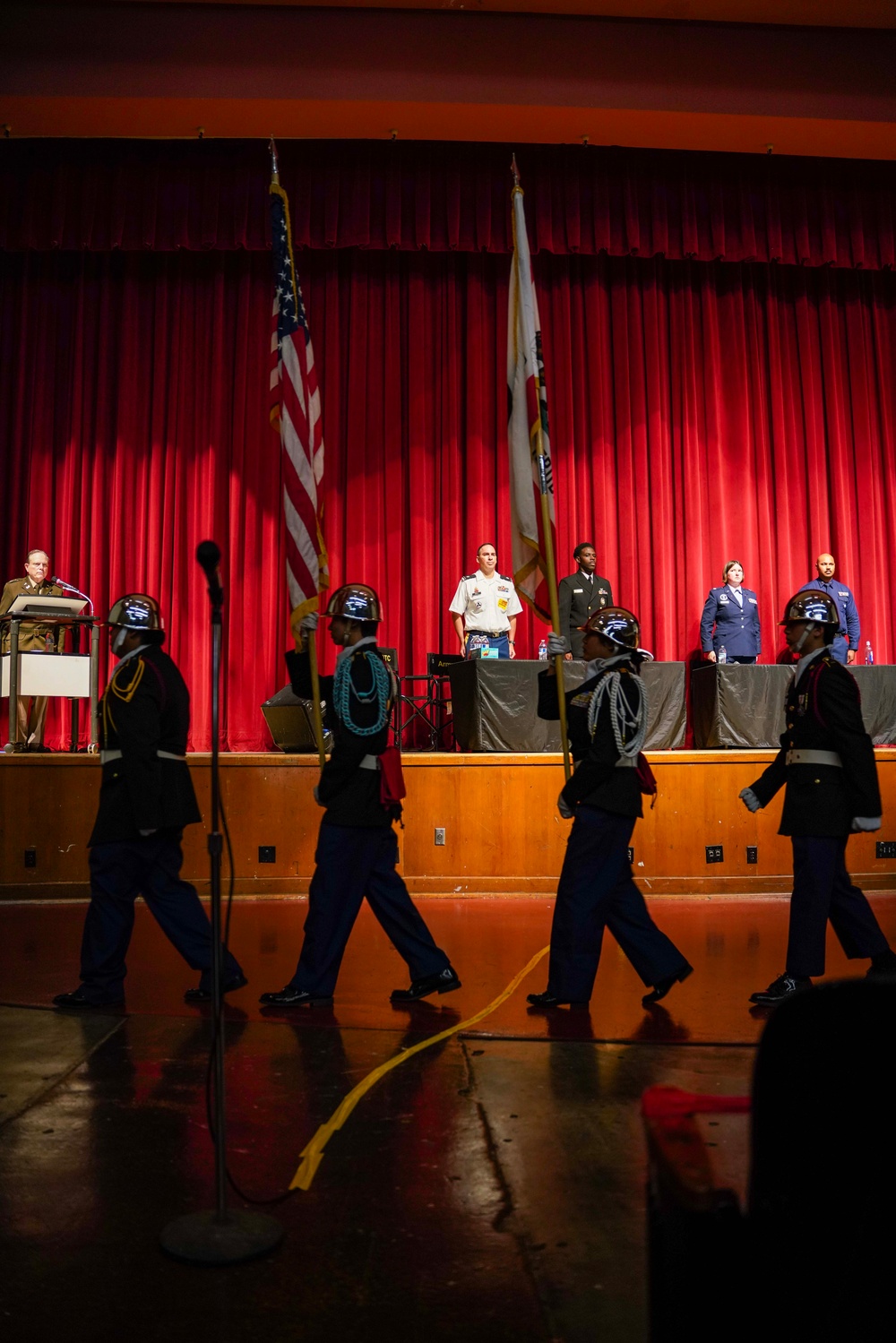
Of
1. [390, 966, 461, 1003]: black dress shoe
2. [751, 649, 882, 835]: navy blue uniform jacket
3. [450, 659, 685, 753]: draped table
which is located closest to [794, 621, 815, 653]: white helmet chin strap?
[751, 649, 882, 835]: navy blue uniform jacket

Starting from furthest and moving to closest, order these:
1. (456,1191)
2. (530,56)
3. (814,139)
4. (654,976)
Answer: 1. (814,139)
2. (530,56)
3. (654,976)
4. (456,1191)

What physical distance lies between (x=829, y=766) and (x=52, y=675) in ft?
20.4

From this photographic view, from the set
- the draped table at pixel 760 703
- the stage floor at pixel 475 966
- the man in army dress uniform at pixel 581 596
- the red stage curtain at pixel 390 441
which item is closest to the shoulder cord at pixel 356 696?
the stage floor at pixel 475 966

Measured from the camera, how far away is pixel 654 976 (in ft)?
15.9

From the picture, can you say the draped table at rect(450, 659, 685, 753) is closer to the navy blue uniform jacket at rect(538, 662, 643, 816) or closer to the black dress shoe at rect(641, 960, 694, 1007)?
the navy blue uniform jacket at rect(538, 662, 643, 816)

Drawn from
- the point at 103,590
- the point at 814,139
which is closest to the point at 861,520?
the point at 814,139

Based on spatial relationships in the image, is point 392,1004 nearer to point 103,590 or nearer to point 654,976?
point 654,976

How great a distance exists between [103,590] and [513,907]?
6.73 meters

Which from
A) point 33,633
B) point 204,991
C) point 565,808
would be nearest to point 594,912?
point 565,808

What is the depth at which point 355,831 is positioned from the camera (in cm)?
484

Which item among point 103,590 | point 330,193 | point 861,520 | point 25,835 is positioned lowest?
point 25,835

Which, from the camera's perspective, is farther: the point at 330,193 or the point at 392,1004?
the point at 330,193

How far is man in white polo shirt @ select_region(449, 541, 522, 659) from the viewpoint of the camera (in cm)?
1077

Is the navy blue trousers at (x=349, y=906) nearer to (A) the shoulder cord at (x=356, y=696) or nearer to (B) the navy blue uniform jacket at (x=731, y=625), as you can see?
(A) the shoulder cord at (x=356, y=696)
